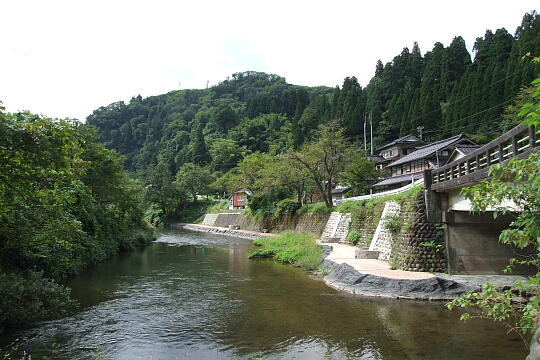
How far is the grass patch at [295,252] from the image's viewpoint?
20850 millimetres

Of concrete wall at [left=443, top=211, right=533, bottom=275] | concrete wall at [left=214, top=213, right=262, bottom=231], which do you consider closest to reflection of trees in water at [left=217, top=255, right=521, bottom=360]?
concrete wall at [left=443, top=211, right=533, bottom=275]

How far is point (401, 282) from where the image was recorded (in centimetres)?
1373

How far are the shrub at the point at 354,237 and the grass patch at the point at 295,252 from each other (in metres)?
2.28

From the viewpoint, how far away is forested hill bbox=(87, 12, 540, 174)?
149 feet

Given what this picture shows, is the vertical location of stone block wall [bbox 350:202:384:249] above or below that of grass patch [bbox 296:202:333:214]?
below

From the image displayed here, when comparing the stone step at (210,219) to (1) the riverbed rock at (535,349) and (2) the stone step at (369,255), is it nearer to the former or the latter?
A: (2) the stone step at (369,255)

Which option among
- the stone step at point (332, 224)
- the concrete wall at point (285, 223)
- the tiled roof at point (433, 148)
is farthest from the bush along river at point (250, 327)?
the tiled roof at point (433, 148)

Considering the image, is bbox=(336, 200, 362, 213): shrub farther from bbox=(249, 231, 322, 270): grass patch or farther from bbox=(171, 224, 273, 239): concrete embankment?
bbox=(171, 224, 273, 239): concrete embankment

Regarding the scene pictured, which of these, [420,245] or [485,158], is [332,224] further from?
[485,158]

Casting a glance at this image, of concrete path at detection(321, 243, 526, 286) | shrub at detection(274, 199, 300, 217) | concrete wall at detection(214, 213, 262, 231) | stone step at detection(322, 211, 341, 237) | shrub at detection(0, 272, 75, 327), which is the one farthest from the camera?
concrete wall at detection(214, 213, 262, 231)

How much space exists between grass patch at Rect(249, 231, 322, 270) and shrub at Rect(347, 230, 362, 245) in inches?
89.8

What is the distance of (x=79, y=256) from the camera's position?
61.1 ft

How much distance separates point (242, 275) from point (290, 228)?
772 inches

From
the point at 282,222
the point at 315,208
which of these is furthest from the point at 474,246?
the point at 282,222
